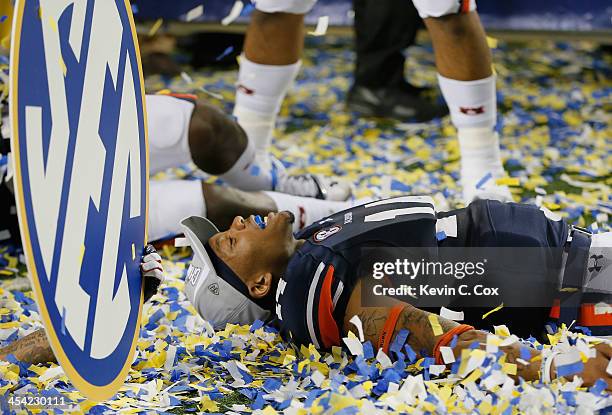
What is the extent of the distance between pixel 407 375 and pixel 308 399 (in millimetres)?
207

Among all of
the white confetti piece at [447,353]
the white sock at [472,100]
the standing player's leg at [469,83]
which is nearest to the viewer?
the white confetti piece at [447,353]

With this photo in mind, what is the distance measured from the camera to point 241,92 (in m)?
2.85

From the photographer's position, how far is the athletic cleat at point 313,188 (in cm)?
275

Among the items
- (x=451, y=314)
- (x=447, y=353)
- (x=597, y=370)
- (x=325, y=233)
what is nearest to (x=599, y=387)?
(x=597, y=370)

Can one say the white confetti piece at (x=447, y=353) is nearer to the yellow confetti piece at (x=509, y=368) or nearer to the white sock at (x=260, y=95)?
the yellow confetti piece at (x=509, y=368)

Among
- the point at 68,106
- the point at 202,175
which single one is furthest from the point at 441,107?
the point at 68,106

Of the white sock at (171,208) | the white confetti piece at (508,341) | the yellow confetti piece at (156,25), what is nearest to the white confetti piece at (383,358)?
the white confetti piece at (508,341)

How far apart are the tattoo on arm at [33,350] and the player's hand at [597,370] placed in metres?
0.95

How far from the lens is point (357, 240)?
5.80 feet

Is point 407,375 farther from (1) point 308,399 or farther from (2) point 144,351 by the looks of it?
(2) point 144,351

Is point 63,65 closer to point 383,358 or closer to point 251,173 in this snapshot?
point 383,358

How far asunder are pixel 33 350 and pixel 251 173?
105 centimetres

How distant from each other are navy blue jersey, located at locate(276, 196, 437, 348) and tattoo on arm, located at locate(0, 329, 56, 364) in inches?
17.5

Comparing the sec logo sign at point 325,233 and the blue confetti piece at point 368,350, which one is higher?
the sec logo sign at point 325,233
